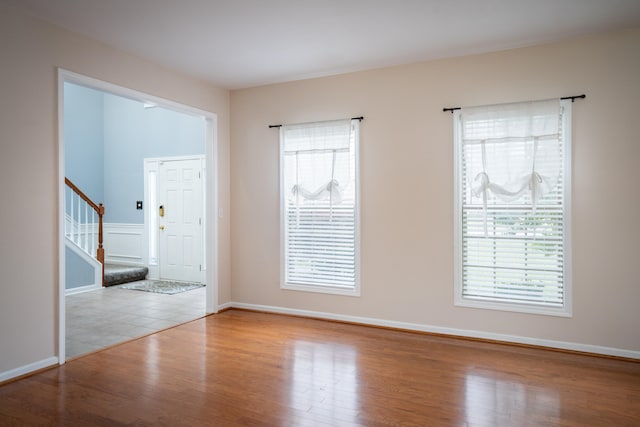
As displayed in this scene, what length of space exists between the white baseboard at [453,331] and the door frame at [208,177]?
54 centimetres

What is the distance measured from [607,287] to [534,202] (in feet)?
3.10

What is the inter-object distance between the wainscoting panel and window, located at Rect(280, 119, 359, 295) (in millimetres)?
4006

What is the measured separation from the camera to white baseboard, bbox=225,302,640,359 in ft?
11.9

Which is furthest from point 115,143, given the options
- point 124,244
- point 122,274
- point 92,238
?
point 122,274

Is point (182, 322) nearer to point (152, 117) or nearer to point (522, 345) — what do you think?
point (522, 345)

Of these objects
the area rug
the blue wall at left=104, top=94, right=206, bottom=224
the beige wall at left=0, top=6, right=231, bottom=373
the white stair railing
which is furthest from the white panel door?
the beige wall at left=0, top=6, right=231, bottom=373

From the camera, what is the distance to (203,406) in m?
2.71

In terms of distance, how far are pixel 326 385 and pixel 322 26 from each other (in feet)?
9.43

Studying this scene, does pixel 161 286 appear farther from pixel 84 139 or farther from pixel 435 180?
pixel 435 180

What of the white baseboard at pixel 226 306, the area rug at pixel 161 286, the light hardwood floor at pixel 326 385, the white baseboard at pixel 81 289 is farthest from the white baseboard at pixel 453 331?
the white baseboard at pixel 81 289

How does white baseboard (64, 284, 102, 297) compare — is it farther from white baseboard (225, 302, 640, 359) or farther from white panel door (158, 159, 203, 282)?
white baseboard (225, 302, 640, 359)

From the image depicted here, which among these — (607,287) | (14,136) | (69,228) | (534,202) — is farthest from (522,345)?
(69,228)

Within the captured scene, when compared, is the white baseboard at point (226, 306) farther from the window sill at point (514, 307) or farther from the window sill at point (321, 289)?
the window sill at point (514, 307)

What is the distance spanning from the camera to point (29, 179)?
10.7 ft
